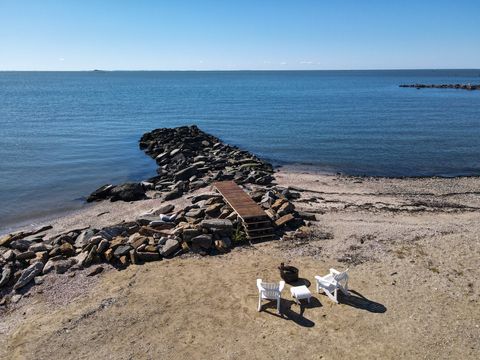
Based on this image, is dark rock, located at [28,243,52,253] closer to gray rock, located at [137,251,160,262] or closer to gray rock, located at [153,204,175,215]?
gray rock, located at [137,251,160,262]

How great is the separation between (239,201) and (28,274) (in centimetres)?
948

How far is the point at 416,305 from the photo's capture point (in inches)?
484

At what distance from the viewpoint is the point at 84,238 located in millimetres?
17312

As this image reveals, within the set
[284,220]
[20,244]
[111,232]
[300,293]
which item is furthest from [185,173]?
[300,293]

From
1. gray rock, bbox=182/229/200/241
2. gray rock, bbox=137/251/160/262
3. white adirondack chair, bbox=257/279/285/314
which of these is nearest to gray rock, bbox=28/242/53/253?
gray rock, bbox=137/251/160/262

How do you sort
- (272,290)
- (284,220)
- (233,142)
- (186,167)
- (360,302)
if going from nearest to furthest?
(272,290) → (360,302) → (284,220) → (186,167) → (233,142)

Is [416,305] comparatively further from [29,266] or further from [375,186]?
[375,186]

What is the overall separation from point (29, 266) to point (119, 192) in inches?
390

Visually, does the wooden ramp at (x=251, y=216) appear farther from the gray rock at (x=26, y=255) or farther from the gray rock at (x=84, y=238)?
the gray rock at (x=26, y=255)

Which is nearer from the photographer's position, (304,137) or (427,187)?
(427,187)

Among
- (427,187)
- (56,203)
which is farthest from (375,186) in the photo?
(56,203)

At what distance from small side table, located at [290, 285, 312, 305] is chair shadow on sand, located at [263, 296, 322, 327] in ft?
0.63

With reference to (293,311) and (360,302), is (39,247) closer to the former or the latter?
(293,311)

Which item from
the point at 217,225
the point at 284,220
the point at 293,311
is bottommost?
the point at 293,311
